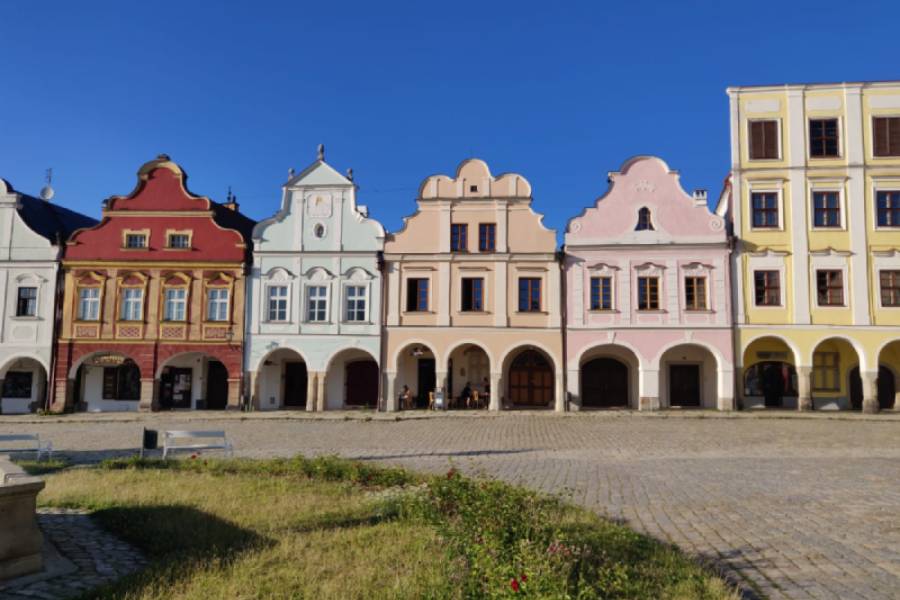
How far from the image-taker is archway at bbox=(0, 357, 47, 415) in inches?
1198

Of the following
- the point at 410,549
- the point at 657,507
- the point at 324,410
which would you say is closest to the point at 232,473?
the point at 410,549

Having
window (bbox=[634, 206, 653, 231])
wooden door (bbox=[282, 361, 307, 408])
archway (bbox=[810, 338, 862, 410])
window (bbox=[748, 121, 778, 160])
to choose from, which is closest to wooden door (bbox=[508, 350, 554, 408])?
window (bbox=[634, 206, 653, 231])

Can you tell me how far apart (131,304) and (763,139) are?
29.8 meters

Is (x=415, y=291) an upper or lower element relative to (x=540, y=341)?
upper

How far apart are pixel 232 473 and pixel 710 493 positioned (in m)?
8.05

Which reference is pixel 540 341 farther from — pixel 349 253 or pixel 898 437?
pixel 898 437

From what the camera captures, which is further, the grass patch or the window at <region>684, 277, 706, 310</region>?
the window at <region>684, 277, 706, 310</region>

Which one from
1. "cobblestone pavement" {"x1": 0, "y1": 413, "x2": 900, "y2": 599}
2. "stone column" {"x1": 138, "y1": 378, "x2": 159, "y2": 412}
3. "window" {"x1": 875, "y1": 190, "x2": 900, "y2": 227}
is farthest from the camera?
"stone column" {"x1": 138, "y1": 378, "x2": 159, "y2": 412}

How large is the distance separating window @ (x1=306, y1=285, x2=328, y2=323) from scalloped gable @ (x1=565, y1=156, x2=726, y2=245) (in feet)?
37.4

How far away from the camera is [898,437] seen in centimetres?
1836

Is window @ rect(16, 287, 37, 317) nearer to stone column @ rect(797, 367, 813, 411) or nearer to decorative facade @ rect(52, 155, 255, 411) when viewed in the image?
decorative facade @ rect(52, 155, 255, 411)

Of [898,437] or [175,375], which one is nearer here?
[898,437]

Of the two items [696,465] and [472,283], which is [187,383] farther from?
[696,465]

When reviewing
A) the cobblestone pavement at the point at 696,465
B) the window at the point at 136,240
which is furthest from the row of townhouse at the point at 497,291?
the cobblestone pavement at the point at 696,465
